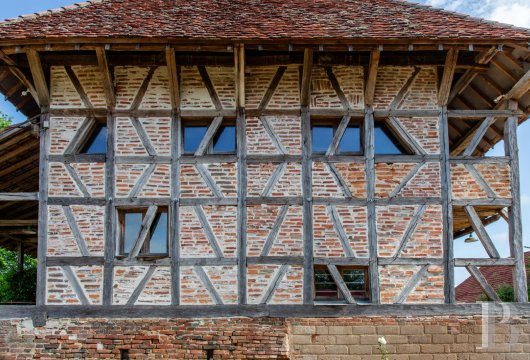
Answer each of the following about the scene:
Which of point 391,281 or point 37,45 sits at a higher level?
point 37,45

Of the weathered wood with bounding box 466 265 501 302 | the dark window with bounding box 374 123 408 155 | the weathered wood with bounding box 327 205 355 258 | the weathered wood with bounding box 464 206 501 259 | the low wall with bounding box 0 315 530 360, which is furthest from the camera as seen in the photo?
the dark window with bounding box 374 123 408 155

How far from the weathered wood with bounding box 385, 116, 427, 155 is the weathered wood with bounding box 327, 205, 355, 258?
163cm

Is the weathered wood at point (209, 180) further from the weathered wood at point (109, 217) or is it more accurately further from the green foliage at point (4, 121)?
→ the green foliage at point (4, 121)

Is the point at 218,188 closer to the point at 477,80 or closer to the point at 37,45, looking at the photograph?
the point at 37,45

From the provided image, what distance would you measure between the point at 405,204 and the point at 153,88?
4469mm

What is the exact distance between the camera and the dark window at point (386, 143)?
963cm

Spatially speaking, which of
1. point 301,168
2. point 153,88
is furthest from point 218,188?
point 153,88

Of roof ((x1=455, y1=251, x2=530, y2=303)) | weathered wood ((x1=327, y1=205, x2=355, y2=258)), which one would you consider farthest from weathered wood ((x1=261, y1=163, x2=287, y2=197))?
roof ((x1=455, y1=251, x2=530, y2=303))

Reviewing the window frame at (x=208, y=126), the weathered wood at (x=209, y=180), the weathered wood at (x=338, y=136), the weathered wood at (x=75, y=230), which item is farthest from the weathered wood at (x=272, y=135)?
the weathered wood at (x=75, y=230)

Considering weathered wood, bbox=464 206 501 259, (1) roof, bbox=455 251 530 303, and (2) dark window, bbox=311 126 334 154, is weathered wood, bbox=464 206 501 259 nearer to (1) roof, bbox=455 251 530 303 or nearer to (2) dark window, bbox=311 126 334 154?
(2) dark window, bbox=311 126 334 154

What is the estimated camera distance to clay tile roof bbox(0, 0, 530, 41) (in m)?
8.77

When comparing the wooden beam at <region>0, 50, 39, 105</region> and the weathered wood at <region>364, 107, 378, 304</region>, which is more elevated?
the wooden beam at <region>0, 50, 39, 105</region>

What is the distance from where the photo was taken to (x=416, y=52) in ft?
30.8

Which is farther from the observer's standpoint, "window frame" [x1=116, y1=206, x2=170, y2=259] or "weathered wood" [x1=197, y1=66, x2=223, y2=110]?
"weathered wood" [x1=197, y1=66, x2=223, y2=110]
